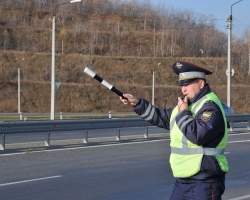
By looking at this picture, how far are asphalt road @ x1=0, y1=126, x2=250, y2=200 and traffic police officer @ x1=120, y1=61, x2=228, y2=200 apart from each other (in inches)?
183

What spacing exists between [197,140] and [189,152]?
17cm

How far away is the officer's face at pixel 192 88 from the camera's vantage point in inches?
188

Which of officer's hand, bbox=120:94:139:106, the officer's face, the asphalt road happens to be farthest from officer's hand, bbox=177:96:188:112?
the asphalt road

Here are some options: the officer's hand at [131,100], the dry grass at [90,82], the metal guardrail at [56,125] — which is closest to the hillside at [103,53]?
the dry grass at [90,82]

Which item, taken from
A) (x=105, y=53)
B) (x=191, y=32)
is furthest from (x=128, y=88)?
(x=191, y=32)

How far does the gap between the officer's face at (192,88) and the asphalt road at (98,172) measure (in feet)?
15.6

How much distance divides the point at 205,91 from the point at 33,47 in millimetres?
84107

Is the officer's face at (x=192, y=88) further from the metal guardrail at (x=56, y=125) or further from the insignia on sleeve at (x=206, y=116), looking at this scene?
the metal guardrail at (x=56, y=125)

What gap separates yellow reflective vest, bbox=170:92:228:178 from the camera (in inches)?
182

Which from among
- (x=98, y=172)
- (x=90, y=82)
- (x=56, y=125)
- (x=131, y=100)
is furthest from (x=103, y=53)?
(x=131, y=100)

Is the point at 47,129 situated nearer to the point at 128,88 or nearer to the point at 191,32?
the point at 128,88

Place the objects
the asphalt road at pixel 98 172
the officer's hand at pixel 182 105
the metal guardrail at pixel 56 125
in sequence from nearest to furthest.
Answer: the officer's hand at pixel 182 105, the asphalt road at pixel 98 172, the metal guardrail at pixel 56 125

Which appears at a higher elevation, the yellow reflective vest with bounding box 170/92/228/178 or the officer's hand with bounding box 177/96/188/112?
the officer's hand with bounding box 177/96/188/112

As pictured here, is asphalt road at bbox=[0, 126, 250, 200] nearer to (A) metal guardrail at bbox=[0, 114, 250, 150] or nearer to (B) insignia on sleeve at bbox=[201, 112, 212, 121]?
(A) metal guardrail at bbox=[0, 114, 250, 150]
